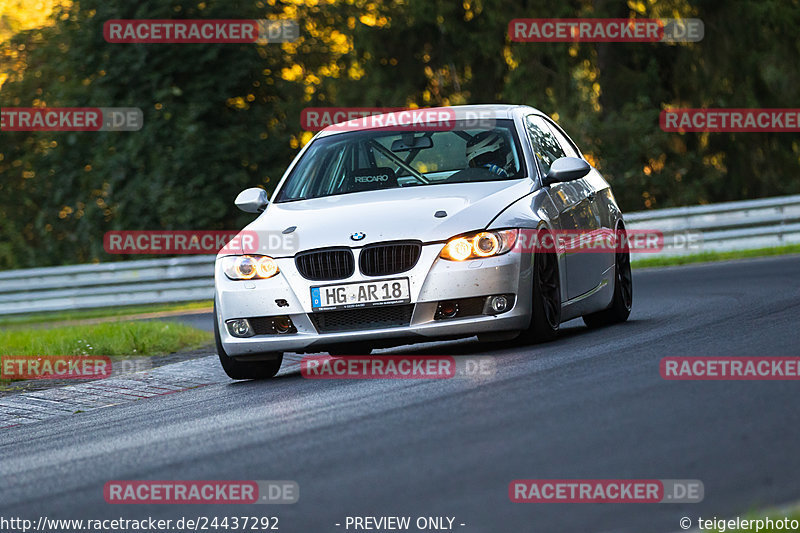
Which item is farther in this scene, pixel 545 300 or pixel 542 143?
pixel 542 143

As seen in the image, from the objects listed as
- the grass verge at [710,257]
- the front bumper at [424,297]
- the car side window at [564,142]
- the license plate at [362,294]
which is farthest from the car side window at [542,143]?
the grass verge at [710,257]

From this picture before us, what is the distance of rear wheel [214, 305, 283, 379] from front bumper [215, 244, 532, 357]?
464mm

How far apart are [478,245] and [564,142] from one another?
119 inches

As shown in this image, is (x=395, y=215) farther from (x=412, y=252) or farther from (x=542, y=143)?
(x=542, y=143)

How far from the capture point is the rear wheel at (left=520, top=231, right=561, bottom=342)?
29.2 feet

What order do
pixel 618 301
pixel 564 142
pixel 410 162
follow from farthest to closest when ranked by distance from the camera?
1. pixel 564 142
2. pixel 618 301
3. pixel 410 162

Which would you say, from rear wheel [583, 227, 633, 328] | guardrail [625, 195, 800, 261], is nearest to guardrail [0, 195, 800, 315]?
guardrail [625, 195, 800, 261]

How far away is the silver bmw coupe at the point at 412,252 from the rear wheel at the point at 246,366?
0.6 inches

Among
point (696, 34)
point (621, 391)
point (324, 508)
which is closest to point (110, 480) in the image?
point (324, 508)

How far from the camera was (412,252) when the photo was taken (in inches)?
339

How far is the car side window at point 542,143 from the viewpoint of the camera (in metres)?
10.1

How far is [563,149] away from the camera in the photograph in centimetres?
1119

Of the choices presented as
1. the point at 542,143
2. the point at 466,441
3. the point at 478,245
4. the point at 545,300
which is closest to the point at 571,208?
the point at 542,143

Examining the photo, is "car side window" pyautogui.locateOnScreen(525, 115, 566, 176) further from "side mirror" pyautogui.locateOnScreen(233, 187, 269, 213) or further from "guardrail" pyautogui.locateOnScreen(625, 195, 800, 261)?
"guardrail" pyautogui.locateOnScreen(625, 195, 800, 261)
